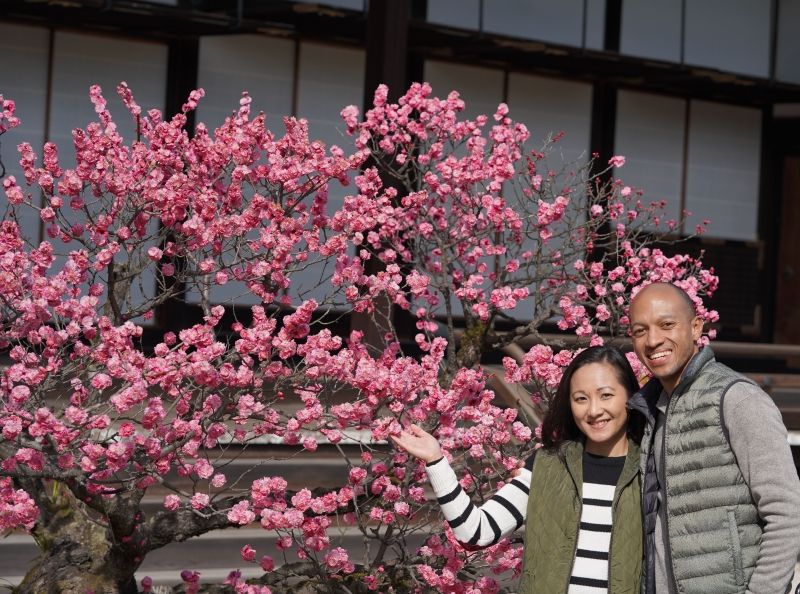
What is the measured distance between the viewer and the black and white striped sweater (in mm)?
2916

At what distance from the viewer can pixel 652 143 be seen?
11.6 metres

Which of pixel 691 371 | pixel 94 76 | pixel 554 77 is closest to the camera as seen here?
pixel 691 371

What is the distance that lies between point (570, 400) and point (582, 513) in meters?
0.31

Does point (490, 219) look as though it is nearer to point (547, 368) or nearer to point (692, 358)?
point (547, 368)

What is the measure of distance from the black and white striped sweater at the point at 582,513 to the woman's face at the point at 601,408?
39mm

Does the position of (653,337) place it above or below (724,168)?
below

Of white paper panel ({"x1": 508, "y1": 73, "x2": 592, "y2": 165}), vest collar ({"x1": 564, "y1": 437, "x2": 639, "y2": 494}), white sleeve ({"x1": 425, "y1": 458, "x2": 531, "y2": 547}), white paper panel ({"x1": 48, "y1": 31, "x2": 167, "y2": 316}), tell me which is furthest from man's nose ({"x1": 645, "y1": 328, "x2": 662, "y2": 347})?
white paper panel ({"x1": 508, "y1": 73, "x2": 592, "y2": 165})

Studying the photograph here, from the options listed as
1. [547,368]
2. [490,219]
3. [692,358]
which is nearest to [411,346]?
[490,219]

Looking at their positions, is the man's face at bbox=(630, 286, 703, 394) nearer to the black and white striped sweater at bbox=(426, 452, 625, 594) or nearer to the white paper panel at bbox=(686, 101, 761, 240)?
the black and white striped sweater at bbox=(426, 452, 625, 594)

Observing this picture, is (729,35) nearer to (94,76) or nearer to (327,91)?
(327,91)

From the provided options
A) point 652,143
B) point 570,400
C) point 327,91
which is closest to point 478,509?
point 570,400

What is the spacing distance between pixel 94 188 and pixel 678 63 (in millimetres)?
7945

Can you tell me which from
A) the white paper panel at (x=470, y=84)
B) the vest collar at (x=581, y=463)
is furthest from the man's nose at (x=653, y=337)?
the white paper panel at (x=470, y=84)

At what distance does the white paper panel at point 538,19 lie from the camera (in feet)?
34.9
